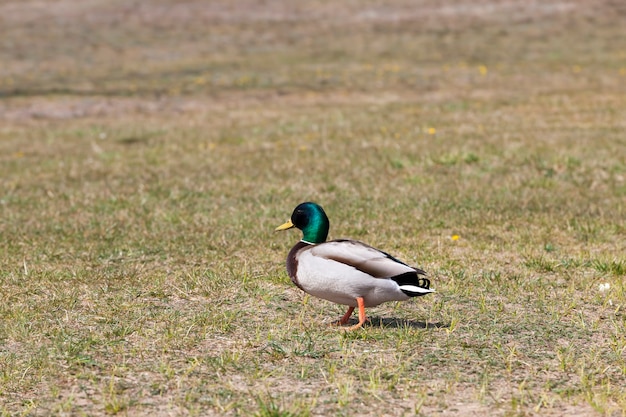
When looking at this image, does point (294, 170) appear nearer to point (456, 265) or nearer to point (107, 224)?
point (107, 224)

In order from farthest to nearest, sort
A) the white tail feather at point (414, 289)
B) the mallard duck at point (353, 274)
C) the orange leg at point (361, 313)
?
the orange leg at point (361, 313)
the mallard duck at point (353, 274)
the white tail feather at point (414, 289)

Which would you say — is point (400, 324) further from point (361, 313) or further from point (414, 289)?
point (414, 289)

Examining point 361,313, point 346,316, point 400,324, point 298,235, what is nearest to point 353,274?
point 361,313

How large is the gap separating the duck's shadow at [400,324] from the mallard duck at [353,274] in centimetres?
36

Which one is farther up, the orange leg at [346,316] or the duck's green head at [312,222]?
the duck's green head at [312,222]

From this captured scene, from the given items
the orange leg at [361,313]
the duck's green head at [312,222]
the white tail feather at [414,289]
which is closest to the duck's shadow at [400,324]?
the orange leg at [361,313]

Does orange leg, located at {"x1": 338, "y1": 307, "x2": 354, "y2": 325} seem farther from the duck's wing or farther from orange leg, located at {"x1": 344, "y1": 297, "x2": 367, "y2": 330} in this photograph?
the duck's wing

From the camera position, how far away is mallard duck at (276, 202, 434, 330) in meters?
6.16

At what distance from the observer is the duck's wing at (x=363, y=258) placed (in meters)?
6.17

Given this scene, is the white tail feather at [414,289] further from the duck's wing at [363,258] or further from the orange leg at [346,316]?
the orange leg at [346,316]

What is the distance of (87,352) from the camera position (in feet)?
20.4

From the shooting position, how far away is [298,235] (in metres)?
10.6

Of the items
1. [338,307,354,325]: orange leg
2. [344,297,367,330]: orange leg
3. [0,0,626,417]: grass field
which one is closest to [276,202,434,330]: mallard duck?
[344,297,367,330]: orange leg

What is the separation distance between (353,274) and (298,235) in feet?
14.5
